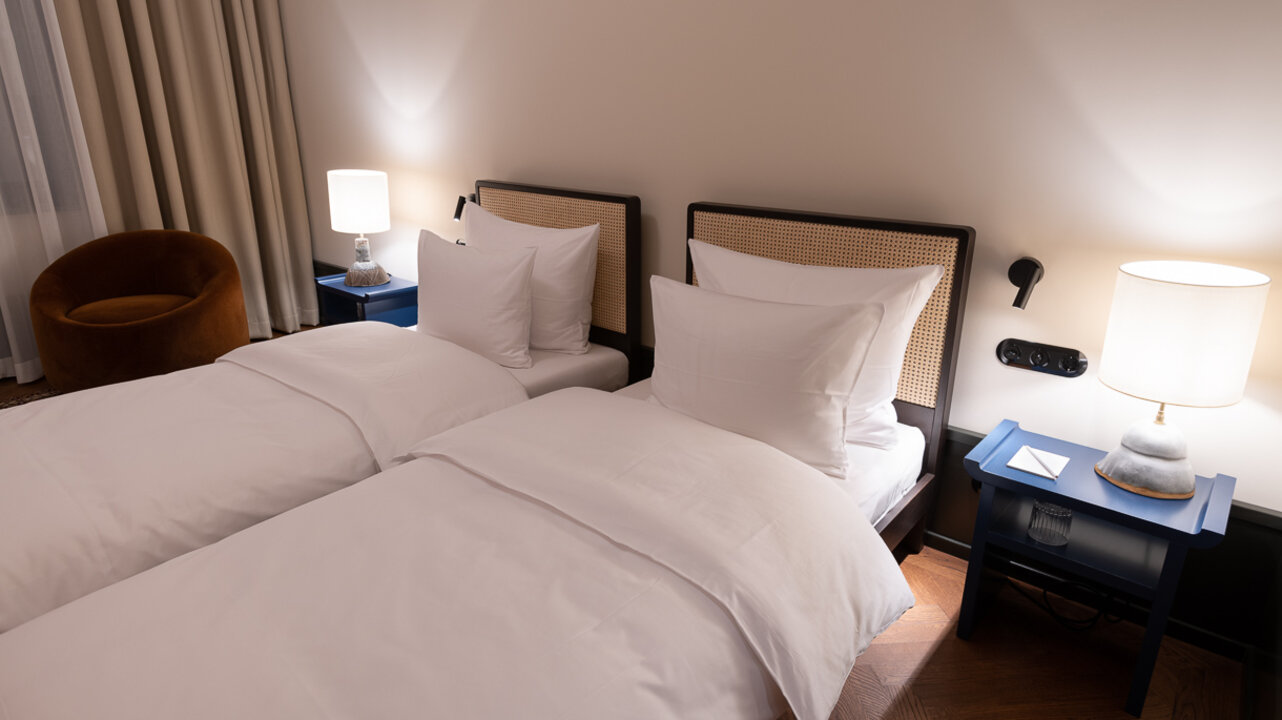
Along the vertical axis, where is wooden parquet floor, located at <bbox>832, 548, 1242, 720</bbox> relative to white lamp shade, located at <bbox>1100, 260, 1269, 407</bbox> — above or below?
below

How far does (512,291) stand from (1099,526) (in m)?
1.90

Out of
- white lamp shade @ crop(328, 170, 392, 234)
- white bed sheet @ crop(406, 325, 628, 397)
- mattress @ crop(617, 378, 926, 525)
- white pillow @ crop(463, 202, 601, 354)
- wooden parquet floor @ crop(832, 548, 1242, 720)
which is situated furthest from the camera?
white lamp shade @ crop(328, 170, 392, 234)

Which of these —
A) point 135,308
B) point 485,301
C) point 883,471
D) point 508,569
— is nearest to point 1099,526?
point 883,471

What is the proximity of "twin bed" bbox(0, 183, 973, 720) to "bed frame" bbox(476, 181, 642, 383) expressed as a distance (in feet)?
2.49

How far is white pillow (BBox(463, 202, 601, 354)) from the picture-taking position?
2.63 metres

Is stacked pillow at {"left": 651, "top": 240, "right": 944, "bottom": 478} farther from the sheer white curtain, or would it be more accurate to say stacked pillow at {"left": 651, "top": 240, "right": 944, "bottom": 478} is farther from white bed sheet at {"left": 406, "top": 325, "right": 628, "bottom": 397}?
the sheer white curtain

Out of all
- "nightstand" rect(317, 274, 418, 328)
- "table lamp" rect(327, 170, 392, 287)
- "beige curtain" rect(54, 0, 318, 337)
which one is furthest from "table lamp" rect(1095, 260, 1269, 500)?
"beige curtain" rect(54, 0, 318, 337)

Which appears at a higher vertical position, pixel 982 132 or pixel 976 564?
pixel 982 132

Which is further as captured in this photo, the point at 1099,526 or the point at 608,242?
the point at 608,242

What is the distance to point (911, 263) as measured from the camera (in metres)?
2.02

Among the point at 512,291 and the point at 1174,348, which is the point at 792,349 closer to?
the point at 1174,348

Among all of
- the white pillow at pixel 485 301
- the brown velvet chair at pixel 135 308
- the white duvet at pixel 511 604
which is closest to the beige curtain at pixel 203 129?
the brown velvet chair at pixel 135 308

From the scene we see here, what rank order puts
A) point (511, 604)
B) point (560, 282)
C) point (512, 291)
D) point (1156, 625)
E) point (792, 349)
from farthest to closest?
1. point (560, 282)
2. point (512, 291)
3. point (792, 349)
4. point (1156, 625)
5. point (511, 604)

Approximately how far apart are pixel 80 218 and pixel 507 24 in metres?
2.45
